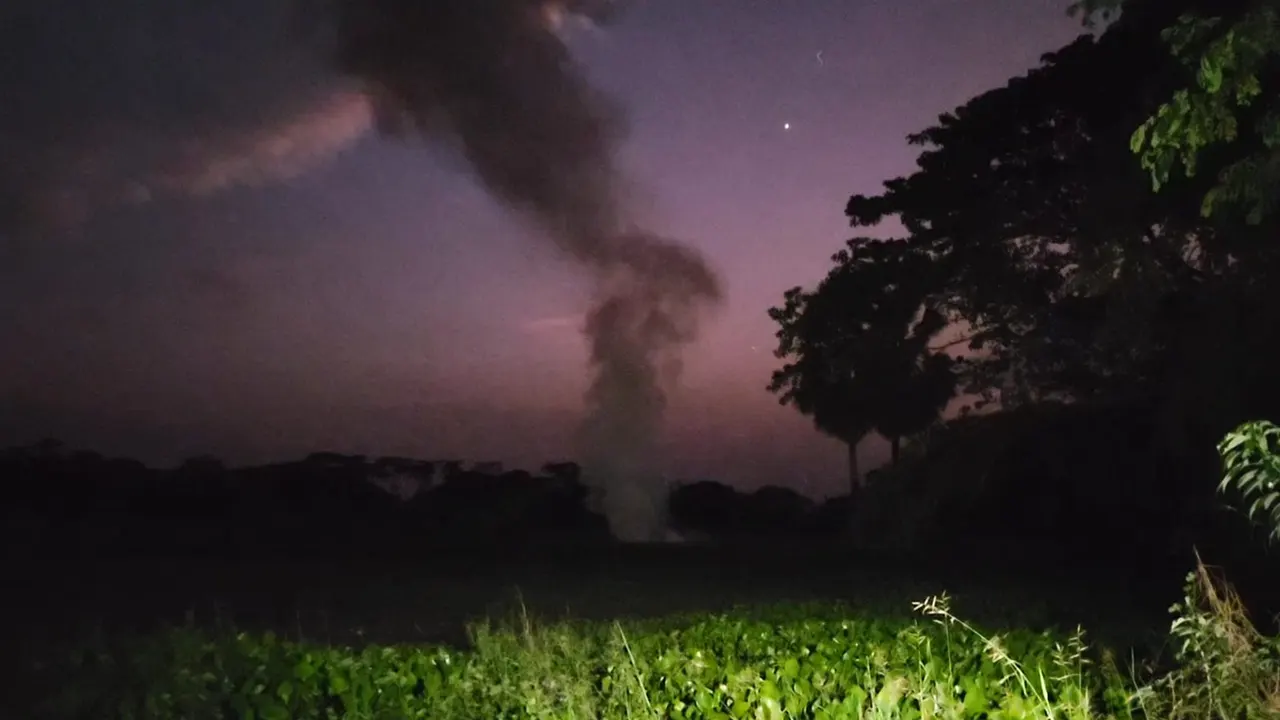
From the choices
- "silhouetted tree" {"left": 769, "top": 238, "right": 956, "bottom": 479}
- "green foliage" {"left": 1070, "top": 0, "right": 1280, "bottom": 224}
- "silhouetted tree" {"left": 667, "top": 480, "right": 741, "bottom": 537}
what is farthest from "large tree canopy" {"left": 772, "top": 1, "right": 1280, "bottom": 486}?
"silhouetted tree" {"left": 667, "top": 480, "right": 741, "bottom": 537}

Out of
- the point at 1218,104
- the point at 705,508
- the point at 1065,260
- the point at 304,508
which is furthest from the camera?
the point at 705,508

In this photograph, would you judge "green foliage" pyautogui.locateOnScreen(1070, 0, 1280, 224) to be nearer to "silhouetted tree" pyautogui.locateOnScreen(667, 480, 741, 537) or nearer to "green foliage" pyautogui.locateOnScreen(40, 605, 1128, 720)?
"green foliage" pyautogui.locateOnScreen(40, 605, 1128, 720)

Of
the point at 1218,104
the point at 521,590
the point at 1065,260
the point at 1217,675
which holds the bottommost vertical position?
the point at 1217,675

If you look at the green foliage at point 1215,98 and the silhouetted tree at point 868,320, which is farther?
the silhouetted tree at point 868,320

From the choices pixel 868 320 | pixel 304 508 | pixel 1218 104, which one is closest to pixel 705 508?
pixel 304 508

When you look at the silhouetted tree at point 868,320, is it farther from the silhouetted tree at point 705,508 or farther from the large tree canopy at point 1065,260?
the silhouetted tree at point 705,508

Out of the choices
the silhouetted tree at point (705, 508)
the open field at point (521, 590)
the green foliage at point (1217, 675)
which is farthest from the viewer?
the silhouetted tree at point (705, 508)

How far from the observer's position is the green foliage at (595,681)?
4.24 metres

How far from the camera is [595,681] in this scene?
16.8 feet

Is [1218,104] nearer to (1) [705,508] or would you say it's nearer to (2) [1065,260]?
(2) [1065,260]

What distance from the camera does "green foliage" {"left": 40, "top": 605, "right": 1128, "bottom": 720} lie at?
424cm

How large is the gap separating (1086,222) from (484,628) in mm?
10540

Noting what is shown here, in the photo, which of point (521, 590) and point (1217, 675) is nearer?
point (1217, 675)

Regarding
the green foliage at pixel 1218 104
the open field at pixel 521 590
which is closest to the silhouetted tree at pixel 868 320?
the open field at pixel 521 590
